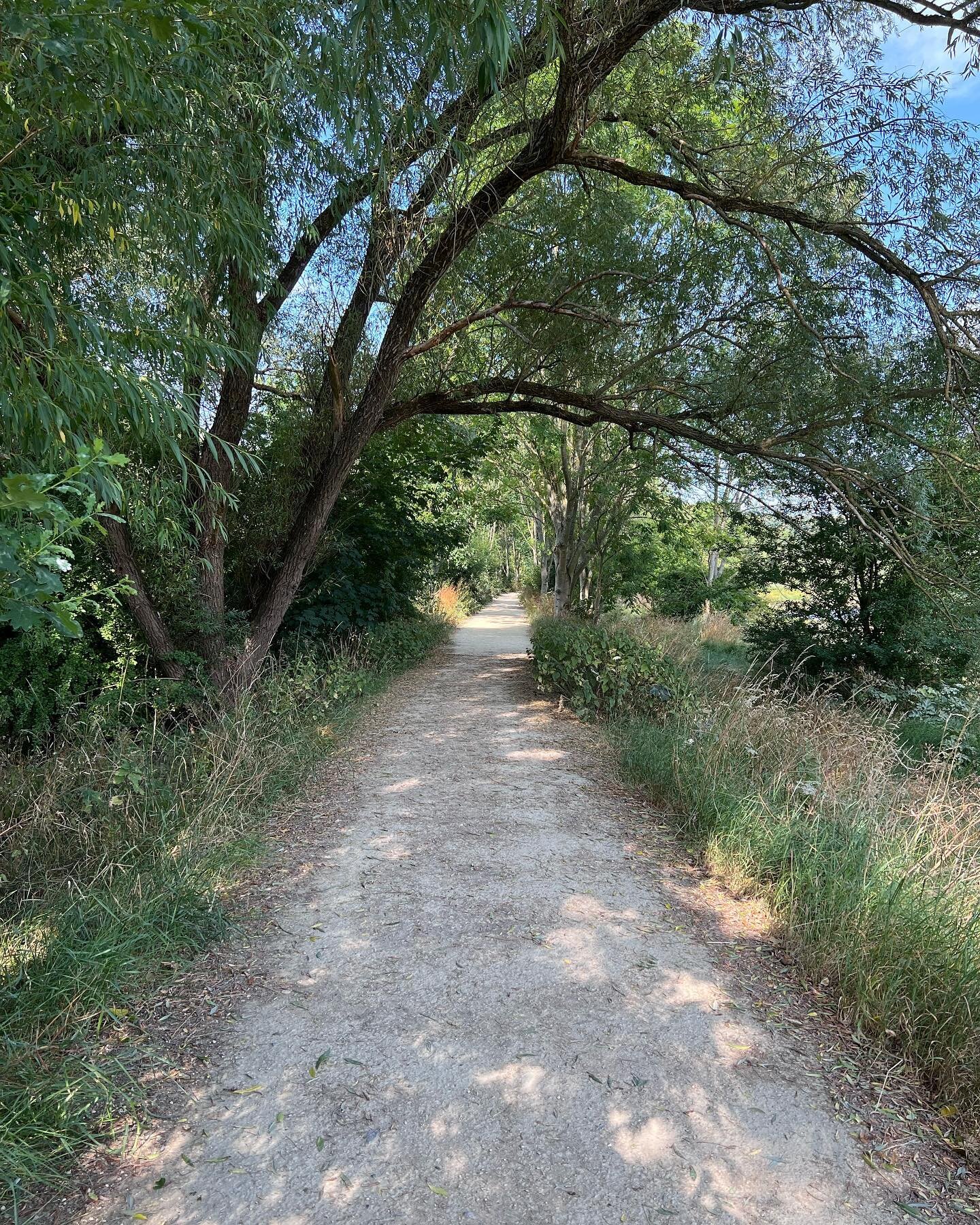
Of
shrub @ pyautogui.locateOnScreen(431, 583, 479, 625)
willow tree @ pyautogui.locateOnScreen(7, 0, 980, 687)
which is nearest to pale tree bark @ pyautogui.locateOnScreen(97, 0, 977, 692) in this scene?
willow tree @ pyautogui.locateOnScreen(7, 0, 980, 687)

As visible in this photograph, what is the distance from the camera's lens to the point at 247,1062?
254 cm

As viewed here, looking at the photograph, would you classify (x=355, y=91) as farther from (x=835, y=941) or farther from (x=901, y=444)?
(x=901, y=444)

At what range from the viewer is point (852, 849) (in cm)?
362

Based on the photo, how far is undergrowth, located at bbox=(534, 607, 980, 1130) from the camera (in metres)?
2.71

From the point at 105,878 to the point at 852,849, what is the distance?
3844 millimetres

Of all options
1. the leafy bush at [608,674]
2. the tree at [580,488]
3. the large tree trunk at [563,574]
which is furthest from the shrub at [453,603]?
the leafy bush at [608,674]

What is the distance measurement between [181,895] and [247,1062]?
42.8 inches

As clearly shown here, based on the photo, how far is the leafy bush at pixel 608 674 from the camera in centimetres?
779

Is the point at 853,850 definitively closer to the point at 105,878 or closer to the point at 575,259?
the point at 105,878

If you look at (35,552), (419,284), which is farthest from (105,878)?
(419,284)

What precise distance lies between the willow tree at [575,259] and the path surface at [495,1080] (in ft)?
8.19

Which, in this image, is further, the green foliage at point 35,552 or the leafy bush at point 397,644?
the leafy bush at point 397,644

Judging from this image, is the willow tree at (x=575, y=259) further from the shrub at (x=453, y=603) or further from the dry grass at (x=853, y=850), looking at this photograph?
the shrub at (x=453, y=603)

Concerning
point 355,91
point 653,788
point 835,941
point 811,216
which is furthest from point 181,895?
point 811,216
